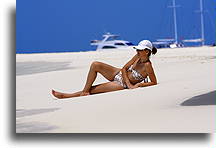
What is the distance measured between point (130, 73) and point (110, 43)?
2138cm

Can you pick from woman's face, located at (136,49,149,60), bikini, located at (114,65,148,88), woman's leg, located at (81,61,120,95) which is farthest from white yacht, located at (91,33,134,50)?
woman's face, located at (136,49,149,60)

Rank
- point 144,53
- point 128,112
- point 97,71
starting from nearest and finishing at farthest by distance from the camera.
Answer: point 128,112 < point 144,53 < point 97,71

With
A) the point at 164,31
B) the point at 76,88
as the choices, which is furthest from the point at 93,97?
the point at 164,31

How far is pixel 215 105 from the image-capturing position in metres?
3.06

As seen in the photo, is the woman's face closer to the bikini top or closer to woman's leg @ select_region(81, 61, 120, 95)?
the bikini top

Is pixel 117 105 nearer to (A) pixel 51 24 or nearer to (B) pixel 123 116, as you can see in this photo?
(B) pixel 123 116

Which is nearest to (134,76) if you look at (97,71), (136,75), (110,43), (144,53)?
(136,75)

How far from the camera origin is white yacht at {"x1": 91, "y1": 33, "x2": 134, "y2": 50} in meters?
23.6

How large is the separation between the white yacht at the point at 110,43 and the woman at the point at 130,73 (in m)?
18.4

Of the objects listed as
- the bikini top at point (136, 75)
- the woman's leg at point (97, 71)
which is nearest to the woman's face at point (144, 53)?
the bikini top at point (136, 75)

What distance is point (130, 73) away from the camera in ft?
13.8

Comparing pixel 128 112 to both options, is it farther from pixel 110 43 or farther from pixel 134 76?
pixel 110 43

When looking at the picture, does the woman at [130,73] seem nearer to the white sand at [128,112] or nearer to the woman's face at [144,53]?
the woman's face at [144,53]

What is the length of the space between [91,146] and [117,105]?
73cm
